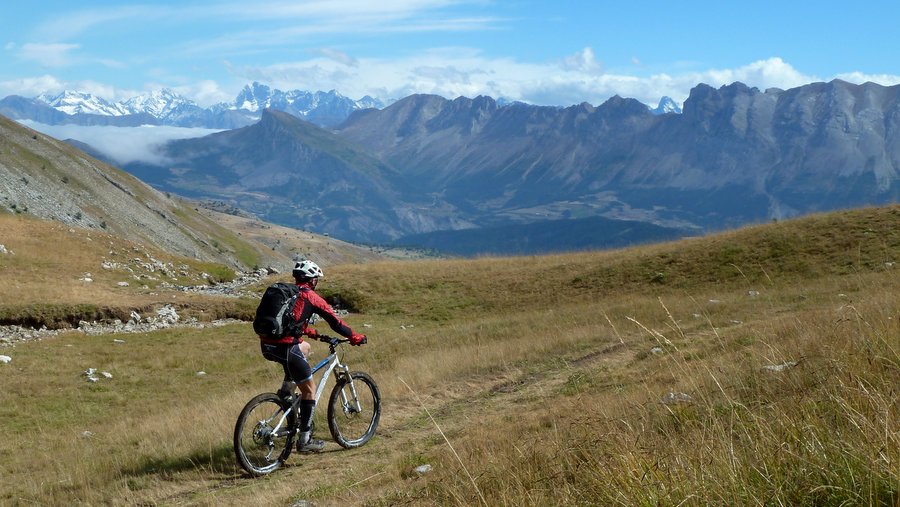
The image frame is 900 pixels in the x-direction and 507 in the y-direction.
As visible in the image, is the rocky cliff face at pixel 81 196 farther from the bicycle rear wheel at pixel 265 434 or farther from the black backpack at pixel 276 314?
the black backpack at pixel 276 314

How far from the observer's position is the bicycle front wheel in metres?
12.3

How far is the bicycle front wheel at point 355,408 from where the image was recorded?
12.3 metres

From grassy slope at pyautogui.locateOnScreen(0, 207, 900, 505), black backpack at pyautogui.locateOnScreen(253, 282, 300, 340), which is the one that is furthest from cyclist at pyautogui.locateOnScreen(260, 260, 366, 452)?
grassy slope at pyautogui.locateOnScreen(0, 207, 900, 505)

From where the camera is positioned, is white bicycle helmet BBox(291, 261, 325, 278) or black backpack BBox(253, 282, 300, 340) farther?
white bicycle helmet BBox(291, 261, 325, 278)

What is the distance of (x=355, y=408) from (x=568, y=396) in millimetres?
4315

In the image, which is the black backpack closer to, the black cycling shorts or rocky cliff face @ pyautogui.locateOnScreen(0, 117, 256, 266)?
Result: the black cycling shorts

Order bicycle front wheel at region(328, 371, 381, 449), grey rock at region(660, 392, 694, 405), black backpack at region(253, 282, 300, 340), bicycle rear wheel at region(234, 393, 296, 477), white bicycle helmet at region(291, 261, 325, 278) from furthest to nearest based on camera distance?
bicycle front wheel at region(328, 371, 381, 449) < white bicycle helmet at region(291, 261, 325, 278) < black backpack at region(253, 282, 300, 340) < bicycle rear wheel at region(234, 393, 296, 477) < grey rock at region(660, 392, 694, 405)

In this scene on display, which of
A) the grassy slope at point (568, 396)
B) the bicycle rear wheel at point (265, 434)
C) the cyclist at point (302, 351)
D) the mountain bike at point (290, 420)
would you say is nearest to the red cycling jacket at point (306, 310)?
the cyclist at point (302, 351)

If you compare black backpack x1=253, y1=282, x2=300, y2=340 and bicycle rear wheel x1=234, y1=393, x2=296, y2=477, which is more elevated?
black backpack x1=253, y1=282, x2=300, y2=340

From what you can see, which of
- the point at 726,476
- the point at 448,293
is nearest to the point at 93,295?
the point at 448,293

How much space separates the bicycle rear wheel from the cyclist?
22 centimetres

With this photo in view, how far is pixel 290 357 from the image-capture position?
10.9 metres

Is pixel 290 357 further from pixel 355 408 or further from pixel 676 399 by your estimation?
pixel 676 399

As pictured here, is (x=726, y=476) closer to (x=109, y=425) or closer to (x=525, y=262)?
(x=109, y=425)
